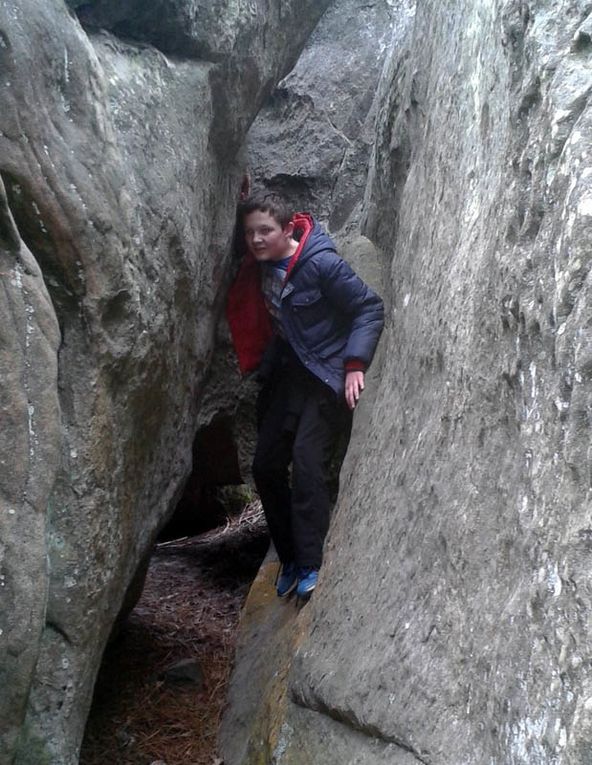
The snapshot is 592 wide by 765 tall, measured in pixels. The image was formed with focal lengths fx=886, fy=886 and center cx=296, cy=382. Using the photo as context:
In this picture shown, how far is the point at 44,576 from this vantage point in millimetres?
2369

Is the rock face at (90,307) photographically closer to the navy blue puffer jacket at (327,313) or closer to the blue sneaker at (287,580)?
the navy blue puffer jacket at (327,313)

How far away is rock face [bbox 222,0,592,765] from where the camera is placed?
1.68 metres

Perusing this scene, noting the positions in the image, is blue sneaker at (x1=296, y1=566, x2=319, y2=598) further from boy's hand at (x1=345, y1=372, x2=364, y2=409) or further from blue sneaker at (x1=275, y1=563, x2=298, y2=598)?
boy's hand at (x1=345, y1=372, x2=364, y2=409)

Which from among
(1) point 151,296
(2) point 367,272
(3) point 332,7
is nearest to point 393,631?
(1) point 151,296

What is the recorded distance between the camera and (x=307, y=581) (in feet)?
12.4

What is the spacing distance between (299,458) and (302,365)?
0.44 meters

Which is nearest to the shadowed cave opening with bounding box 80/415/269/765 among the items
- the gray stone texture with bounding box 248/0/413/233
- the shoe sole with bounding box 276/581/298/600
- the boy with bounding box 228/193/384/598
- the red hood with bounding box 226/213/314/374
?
the shoe sole with bounding box 276/581/298/600

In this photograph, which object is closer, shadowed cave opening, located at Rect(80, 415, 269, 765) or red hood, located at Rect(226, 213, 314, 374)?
shadowed cave opening, located at Rect(80, 415, 269, 765)

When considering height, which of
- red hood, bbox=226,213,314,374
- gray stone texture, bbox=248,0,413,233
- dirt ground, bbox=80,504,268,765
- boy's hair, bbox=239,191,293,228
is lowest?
dirt ground, bbox=80,504,268,765

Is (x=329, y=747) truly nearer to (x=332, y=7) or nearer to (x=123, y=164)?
(x=123, y=164)

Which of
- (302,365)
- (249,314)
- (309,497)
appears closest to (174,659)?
(309,497)

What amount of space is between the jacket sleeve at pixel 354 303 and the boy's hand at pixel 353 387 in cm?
6

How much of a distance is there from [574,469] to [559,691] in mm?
394

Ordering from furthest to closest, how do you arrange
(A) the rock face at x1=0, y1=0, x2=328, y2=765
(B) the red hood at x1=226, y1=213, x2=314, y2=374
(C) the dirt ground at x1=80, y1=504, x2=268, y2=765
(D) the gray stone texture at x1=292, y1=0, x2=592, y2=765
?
(B) the red hood at x1=226, y1=213, x2=314, y2=374 < (C) the dirt ground at x1=80, y1=504, x2=268, y2=765 < (A) the rock face at x1=0, y1=0, x2=328, y2=765 < (D) the gray stone texture at x1=292, y1=0, x2=592, y2=765
